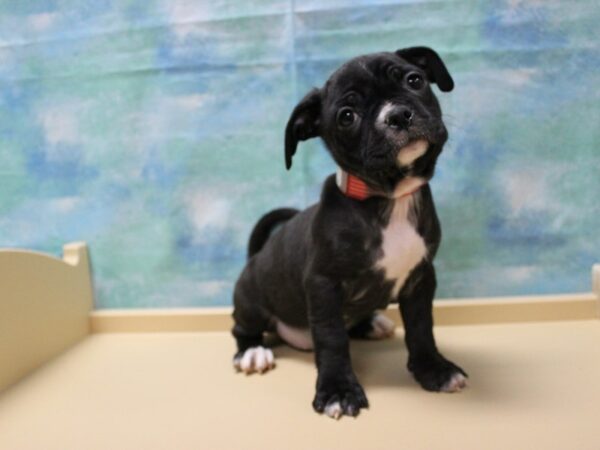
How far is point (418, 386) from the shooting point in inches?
66.9

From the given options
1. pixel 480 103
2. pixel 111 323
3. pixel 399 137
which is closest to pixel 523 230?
pixel 480 103

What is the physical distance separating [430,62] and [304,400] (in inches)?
40.0

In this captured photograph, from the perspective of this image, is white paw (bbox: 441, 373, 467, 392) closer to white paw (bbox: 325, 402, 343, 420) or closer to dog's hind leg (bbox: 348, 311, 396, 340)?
white paw (bbox: 325, 402, 343, 420)

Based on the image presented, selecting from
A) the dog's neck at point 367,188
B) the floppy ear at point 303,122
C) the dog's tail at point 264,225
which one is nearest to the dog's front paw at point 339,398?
the dog's neck at point 367,188

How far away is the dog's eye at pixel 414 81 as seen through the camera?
1571 millimetres

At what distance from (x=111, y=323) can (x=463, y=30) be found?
1.74m

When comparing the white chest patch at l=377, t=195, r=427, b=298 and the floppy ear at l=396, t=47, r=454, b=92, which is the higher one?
the floppy ear at l=396, t=47, r=454, b=92

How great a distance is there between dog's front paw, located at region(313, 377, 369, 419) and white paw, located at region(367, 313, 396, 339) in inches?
21.5

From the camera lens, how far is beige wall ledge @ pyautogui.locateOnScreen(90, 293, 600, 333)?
7.07ft

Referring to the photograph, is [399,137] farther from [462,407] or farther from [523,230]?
[523,230]

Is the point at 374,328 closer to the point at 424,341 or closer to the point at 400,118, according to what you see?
the point at 424,341

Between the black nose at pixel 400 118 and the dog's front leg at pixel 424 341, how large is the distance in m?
0.48

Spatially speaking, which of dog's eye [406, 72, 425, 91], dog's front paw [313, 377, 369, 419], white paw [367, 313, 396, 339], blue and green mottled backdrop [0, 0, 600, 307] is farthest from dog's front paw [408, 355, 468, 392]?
dog's eye [406, 72, 425, 91]

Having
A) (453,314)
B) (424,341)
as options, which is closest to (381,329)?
(453,314)
